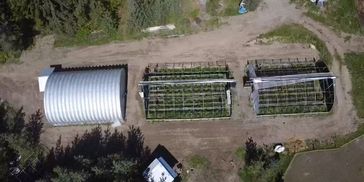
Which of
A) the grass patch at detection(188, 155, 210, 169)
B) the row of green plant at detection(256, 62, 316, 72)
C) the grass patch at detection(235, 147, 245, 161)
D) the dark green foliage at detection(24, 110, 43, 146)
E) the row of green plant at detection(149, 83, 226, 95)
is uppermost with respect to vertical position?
the row of green plant at detection(256, 62, 316, 72)

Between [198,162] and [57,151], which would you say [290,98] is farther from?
[57,151]

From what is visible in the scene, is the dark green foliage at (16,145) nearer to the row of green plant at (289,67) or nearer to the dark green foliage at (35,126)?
the dark green foliage at (35,126)

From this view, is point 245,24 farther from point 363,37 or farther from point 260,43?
point 363,37

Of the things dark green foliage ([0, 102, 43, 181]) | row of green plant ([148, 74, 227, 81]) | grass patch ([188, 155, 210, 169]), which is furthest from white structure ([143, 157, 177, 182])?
dark green foliage ([0, 102, 43, 181])

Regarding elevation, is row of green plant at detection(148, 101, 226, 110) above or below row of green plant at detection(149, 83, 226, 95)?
below

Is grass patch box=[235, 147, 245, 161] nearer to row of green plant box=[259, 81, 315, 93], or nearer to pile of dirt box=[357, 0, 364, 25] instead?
row of green plant box=[259, 81, 315, 93]
